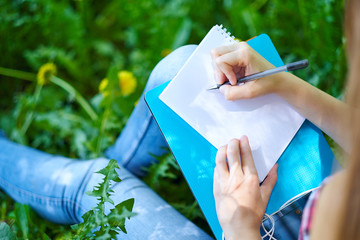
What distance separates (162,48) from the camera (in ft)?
4.16

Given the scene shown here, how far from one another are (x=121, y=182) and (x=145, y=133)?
15 centimetres

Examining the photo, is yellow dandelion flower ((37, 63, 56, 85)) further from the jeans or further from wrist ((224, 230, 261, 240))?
wrist ((224, 230, 261, 240))

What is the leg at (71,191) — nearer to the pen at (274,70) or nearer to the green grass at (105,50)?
the green grass at (105,50)

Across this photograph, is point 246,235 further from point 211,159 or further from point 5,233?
point 5,233

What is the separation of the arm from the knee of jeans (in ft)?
0.41

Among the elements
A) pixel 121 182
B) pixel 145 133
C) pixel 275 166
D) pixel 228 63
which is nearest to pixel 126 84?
pixel 145 133

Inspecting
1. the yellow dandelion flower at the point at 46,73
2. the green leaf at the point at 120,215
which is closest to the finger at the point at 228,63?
the green leaf at the point at 120,215

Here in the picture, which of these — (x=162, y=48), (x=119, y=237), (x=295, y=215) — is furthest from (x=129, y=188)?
(x=162, y=48)

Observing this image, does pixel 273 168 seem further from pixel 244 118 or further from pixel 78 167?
pixel 78 167

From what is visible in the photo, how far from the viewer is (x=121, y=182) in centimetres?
82

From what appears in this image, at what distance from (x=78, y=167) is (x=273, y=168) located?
0.54 m

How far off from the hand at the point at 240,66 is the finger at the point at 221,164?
5.1 inches

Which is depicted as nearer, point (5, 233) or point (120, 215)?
point (120, 215)

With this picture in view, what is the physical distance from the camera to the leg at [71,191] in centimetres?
72
